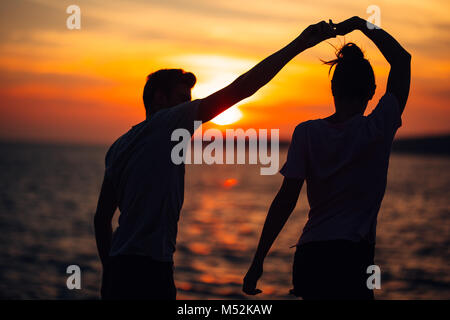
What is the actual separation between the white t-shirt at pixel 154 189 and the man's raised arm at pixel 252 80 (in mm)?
102

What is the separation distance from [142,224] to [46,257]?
3027 cm

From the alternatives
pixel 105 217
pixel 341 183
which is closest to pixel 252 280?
pixel 341 183

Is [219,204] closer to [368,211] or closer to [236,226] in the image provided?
[236,226]

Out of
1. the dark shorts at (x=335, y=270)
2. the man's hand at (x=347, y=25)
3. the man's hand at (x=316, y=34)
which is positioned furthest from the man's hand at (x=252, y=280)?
the man's hand at (x=347, y=25)

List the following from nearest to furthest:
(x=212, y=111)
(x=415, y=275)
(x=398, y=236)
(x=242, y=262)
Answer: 1. (x=212, y=111)
2. (x=415, y=275)
3. (x=242, y=262)
4. (x=398, y=236)

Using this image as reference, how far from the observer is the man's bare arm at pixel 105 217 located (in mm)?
3340

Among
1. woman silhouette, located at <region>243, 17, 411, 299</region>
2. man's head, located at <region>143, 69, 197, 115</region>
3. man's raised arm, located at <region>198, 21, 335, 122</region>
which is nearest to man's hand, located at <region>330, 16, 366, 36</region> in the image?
woman silhouette, located at <region>243, 17, 411, 299</region>

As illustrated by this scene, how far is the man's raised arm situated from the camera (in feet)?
9.13

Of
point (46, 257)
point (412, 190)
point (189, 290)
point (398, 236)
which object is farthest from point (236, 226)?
point (412, 190)

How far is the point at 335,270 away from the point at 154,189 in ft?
3.77

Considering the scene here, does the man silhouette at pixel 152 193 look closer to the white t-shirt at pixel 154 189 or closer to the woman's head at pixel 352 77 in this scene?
the white t-shirt at pixel 154 189

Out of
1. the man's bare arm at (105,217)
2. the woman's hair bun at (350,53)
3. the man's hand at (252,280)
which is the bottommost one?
the man's hand at (252,280)

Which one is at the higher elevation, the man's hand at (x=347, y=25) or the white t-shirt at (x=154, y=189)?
the man's hand at (x=347, y=25)
